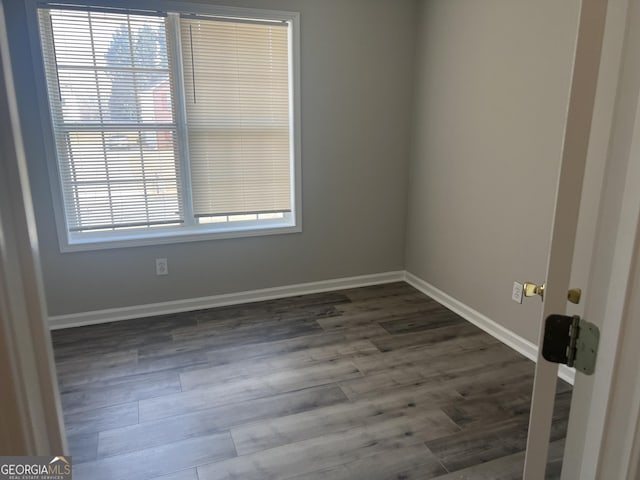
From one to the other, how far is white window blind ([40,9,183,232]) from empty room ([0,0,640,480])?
0.5 inches

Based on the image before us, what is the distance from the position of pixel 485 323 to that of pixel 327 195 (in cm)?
158

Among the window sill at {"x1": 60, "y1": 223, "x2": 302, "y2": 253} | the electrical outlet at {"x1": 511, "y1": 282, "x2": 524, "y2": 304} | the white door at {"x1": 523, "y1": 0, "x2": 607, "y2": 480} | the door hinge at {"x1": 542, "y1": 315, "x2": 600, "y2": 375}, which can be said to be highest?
the white door at {"x1": 523, "y1": 0, "x2": 607, "y2": 480}

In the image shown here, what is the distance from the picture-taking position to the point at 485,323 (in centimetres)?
311

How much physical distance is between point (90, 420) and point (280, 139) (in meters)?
2.30

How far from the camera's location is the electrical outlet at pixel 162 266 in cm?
331

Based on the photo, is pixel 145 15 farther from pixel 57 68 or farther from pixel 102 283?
pixel 102 283

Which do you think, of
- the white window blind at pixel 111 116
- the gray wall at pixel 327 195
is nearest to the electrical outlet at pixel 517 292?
the gray wall at pixel 327 195

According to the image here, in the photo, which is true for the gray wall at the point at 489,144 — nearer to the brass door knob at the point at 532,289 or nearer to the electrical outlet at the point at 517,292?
the electrical outlet at the point at 517,292

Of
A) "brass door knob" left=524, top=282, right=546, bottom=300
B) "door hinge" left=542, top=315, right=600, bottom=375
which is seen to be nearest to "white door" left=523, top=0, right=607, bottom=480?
"door hinge" left=542, top=315, right=600, bottom=375

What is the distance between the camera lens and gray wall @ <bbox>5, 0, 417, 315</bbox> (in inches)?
125

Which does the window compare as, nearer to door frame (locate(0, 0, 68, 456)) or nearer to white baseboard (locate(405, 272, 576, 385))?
white baseboard (locate(405, 272, 576, 385))

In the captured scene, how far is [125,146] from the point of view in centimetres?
310

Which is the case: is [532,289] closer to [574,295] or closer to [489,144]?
[574,295]

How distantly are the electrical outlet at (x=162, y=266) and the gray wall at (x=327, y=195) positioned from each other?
0.12 ft
